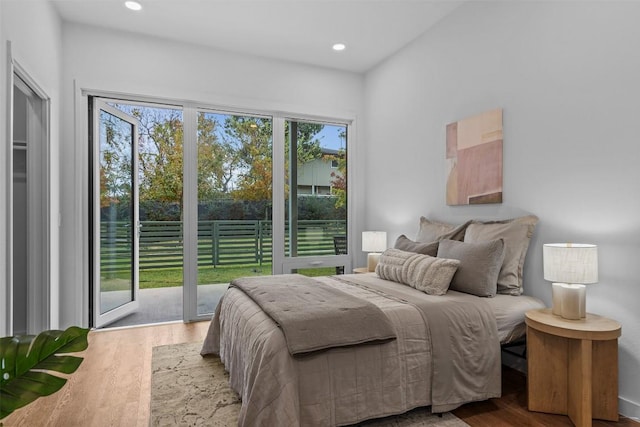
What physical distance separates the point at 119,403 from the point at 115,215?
7.57ft

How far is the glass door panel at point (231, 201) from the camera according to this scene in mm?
4121

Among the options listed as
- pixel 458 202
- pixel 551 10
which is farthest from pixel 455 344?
pixel 551 10

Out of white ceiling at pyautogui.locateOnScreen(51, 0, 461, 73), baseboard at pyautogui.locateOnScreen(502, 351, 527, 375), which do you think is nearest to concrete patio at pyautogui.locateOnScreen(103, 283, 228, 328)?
white ceiling at pyautogui.locateOnScreen(51, 0, 461, 73)

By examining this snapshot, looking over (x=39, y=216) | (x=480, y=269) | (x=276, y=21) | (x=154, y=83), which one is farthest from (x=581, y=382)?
(x=154, y=83)

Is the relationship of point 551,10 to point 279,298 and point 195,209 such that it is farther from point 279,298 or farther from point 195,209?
point 195,209

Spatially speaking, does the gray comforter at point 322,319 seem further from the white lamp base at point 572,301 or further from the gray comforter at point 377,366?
the white lamp base at point 572,301

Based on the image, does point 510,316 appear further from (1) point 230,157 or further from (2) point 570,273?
(1) point 230,157

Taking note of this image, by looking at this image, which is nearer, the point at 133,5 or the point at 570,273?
the point at 570,273

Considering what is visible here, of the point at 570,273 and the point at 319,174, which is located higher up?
the point at 319,174

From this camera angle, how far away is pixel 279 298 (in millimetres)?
2254

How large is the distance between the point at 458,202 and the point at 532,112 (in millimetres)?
917

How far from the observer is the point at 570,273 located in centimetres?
207

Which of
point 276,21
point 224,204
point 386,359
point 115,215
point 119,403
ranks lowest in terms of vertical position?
point 119,403

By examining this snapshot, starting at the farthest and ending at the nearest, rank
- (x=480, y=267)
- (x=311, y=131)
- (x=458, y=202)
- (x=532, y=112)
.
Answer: (x=311, y=131) → (x=458, y=202) → (x=532, y=112) → (x=480, y=267)
